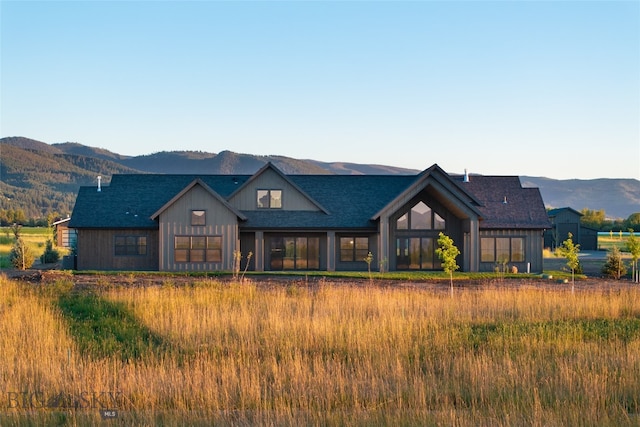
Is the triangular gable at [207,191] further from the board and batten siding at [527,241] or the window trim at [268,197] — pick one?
the board and batten siding at [527,241]

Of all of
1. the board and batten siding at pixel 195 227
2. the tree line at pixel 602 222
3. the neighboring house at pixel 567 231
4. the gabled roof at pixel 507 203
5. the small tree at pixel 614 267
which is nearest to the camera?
the small tree at pixel 614 267

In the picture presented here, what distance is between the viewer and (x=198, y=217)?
38.3m

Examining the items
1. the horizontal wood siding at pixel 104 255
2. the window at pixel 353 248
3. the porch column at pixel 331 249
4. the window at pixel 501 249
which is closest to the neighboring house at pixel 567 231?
the window at pixel 501 249

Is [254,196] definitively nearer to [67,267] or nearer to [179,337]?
[67,267]

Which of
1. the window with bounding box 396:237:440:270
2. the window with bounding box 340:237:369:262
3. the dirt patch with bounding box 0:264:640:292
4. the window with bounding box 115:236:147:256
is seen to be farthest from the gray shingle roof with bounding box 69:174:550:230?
the dirt patch with bounding box 0:264:640:292

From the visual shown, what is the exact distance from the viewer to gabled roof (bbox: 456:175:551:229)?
4044 centimetres

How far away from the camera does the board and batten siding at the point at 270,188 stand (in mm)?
40594

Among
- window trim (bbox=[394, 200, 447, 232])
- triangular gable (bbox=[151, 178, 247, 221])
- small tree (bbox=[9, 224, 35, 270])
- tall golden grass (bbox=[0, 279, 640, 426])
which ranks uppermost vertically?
triangular gable (bbox=[151, 178, 247, 221])

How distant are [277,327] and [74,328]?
4.93 metres

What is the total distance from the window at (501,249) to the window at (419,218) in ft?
9.35

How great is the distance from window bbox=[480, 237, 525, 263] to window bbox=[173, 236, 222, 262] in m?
15.8

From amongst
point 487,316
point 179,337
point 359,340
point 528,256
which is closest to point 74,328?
point 179,337

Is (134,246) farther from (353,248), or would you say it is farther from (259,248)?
(353,248)

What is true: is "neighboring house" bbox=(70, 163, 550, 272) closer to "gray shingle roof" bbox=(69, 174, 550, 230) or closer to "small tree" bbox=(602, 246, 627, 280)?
"gray shingle roof" bbox=(69, 174, 550, 230)
